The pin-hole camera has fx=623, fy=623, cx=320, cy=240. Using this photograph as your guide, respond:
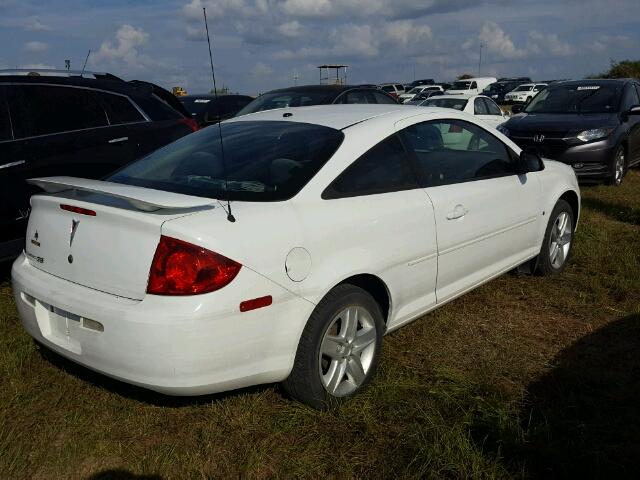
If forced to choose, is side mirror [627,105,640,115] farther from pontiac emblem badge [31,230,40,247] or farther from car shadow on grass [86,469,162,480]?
car shadow on grass [86,469,162,480]

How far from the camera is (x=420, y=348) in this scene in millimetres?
3865

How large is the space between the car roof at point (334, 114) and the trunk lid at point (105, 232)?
1.11 meters

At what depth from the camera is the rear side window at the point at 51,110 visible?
16.2 feet

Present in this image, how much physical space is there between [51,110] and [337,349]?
3.52 m

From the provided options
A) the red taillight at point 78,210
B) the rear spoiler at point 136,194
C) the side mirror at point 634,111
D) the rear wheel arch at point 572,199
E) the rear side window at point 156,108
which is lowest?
the rear wheel arch at point 572,199

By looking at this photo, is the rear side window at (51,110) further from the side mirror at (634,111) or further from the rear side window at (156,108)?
the side mirror at (634,111)

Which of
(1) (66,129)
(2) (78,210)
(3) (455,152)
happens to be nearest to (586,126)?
(3) (455,152)

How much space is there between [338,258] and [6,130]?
3.26 meters

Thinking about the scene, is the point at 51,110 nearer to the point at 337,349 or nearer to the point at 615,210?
the point at 337,349

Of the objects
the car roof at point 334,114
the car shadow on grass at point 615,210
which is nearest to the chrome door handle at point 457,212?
the car roof at point 334,114

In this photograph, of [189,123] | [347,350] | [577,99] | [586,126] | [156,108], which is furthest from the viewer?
[577,99]

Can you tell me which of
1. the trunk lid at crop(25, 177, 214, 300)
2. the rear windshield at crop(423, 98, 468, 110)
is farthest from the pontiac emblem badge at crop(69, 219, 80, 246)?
the rear windshield at crop(423, 98, 468, 110)

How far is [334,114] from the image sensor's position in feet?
12.6

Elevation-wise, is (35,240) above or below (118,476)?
above
